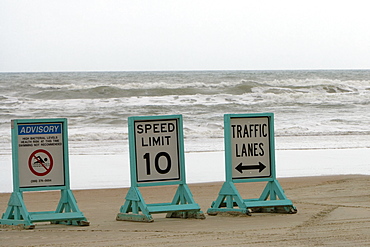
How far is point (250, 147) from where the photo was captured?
24.0 ft

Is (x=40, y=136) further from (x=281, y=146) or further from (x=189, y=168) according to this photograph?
(x=281, y=146)

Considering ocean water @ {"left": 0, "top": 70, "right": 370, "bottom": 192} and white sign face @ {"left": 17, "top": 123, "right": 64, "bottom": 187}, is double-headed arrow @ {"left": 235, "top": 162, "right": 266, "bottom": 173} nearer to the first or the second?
white sign face @ {"left": 17, "top": 123, "right": 64, "bottom": 187}

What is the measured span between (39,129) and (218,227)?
2.11 meters

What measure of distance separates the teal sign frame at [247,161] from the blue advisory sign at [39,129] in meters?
1.85

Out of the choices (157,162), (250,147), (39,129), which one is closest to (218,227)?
(157,162)

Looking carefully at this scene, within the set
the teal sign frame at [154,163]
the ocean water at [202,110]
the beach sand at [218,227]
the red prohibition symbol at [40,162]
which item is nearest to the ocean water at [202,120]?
the ocean water at [202,110]

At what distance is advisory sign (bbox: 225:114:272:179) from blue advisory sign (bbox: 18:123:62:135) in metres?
1.86

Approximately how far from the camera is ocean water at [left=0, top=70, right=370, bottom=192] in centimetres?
1214

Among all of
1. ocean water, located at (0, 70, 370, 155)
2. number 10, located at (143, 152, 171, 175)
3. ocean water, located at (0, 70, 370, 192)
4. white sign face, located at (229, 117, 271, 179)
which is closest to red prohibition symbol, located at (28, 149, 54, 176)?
number 10, located at (143, 152, 171, 175)

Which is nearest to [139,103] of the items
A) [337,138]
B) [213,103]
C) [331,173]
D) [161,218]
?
[213,103]

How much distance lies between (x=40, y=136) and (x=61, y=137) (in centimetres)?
22

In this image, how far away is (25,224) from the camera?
645cm

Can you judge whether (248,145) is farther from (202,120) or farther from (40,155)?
(202,120)

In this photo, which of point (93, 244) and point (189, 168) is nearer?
point (93, 244)
